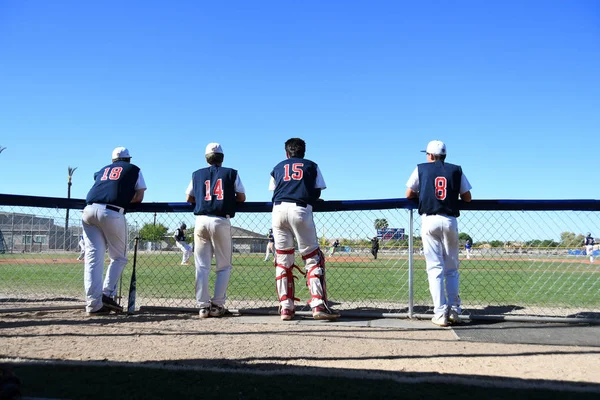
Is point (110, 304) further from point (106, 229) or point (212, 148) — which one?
point (212, 148)

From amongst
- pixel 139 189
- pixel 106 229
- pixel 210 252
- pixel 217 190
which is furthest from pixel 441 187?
pixel 106 229

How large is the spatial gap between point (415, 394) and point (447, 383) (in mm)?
330

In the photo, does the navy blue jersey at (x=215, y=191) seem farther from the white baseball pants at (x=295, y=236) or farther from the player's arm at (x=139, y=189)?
the player's arm at (x=139, y=189)

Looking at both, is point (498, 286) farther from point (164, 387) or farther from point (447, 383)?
point (164, 387)

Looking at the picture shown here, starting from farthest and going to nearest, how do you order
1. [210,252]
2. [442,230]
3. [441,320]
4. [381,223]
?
[381,223] < [210,252] < [442,230] < [441,320]

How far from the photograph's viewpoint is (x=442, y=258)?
5.15 meters

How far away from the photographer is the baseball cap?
17.8 feet

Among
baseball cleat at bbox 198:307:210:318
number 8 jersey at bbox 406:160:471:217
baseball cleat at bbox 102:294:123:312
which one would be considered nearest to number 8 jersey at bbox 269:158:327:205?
number 8 jersey at bbox 406:160:471:217

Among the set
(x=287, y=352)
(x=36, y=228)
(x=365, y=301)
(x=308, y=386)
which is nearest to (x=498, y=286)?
(x=365, y=301)

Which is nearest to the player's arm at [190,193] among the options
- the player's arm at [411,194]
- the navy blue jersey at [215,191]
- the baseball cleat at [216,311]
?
the navy blue jersey at [215,191]

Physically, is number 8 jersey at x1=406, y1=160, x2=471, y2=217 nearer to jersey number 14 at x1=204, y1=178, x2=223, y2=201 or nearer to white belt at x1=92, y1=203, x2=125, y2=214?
jersey number 14 at x1=204, y1=178, x2=223, y2=201

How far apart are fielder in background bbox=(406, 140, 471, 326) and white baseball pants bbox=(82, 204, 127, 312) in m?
3.66

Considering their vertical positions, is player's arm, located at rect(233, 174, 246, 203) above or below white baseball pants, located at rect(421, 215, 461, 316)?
above

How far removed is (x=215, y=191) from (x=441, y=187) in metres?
2.66
